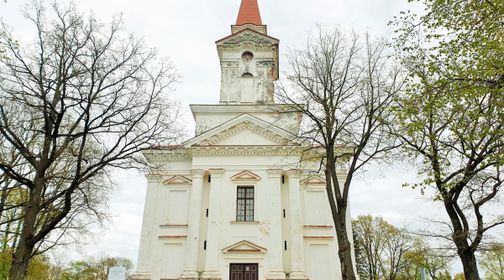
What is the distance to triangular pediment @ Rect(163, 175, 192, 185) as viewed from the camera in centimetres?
2297

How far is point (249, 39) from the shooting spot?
2708 centimetres

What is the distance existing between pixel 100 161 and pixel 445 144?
35.0ft

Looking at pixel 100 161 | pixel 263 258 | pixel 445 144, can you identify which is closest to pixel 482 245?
pixel 445 144

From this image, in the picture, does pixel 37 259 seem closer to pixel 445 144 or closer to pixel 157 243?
pixel 157 243

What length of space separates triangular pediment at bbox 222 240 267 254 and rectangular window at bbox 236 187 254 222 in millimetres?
1425

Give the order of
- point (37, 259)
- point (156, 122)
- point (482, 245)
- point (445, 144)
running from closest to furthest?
point (445, 144) < point (482, 245) < point (156, 122) < point (37, 259)

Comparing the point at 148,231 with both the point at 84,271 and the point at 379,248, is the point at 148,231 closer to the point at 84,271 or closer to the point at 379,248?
the point at 379,248

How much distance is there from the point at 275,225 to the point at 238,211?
7.38ft

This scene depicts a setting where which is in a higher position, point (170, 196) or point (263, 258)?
point (170, 196)

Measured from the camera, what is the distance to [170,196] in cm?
2286

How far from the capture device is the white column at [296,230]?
19.6 meters

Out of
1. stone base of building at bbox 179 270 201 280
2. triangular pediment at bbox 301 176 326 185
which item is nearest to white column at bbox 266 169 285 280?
triangular pediment at bbox 301 176 326 185

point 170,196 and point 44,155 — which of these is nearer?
point 44,155

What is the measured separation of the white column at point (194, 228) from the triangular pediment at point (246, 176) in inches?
76.2
